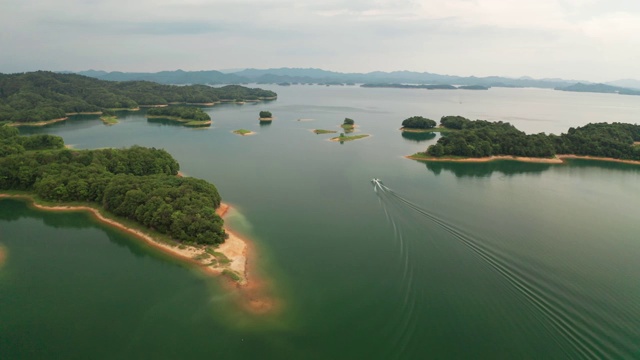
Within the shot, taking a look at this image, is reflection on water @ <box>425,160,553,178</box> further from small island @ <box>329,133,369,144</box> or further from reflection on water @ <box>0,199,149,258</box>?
reflection on water @ <box>0,199,149,258</box>

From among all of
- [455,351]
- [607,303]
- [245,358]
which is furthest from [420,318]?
[607,303]

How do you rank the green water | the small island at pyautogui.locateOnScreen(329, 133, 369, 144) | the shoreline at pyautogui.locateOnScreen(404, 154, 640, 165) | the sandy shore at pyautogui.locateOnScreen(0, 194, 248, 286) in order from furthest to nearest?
the small island at pyautogui.locateOnScreen(329, 133, 369, 144)
the shoreline at pyautogui.locateOnScreen(404, 154, 640, 165)
the sandy shore at pyautogui.locateOnScreen(0, 194, 248, 286)
the green water

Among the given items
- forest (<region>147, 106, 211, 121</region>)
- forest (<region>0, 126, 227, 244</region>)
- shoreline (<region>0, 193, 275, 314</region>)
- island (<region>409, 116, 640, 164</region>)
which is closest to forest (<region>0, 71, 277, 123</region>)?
forest (<region>147, 106, 211, 121</region>)

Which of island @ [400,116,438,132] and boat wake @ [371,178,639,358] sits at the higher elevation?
island @ [400,116,438,132]

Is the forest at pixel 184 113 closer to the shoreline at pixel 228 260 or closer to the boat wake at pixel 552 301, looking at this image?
→ the shoreline at pixel 228 260

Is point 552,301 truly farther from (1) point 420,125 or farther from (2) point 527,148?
(1) point 420,125

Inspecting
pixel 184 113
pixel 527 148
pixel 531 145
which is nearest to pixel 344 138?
pixel 527 148
